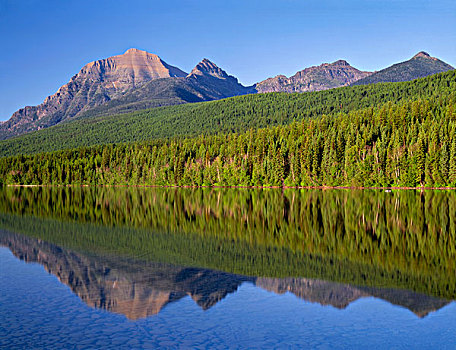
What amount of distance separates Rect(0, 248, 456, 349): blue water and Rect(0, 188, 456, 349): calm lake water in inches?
1.6

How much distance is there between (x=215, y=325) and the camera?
1564 centimetres

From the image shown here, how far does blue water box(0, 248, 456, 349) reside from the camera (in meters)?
14.0

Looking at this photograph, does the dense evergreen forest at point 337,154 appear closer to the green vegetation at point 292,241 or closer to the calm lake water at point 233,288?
the green vegetation at point 292,241

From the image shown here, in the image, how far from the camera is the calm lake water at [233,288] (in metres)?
14.7

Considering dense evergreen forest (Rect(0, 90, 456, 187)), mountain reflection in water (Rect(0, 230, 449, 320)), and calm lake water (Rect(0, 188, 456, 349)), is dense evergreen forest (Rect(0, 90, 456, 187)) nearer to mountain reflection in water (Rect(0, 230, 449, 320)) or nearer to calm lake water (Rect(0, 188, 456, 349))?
calm lake water (Rect(0, 188, 456, 349))

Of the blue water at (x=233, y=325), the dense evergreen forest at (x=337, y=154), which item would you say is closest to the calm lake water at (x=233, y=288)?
the blue water at (x=233, y=325)

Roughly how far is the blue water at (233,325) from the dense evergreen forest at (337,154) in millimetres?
110553

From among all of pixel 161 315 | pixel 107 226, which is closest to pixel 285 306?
pixel 161 315

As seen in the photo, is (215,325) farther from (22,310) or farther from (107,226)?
(107,226)

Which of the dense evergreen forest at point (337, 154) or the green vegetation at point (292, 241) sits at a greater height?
the dense evergreen forest at point (337, 154)

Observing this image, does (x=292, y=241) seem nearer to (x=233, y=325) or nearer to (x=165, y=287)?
(x=165, y=287)

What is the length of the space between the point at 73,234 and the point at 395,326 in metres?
29.3

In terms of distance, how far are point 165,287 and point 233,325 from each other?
5836 millimetres

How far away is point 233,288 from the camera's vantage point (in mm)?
20234
